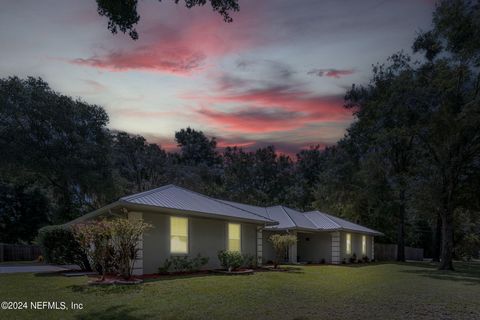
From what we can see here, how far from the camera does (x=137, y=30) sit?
969 cm

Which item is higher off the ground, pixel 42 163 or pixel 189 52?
pixel 189 52

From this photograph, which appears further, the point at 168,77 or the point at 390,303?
the point at 168,77

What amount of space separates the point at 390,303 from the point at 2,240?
113 feet

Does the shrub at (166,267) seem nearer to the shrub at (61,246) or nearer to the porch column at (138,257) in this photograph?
the porch column at (138,257)

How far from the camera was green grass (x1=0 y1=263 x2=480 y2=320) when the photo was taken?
28.8ft

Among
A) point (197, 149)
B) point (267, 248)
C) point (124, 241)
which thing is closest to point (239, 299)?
point (124, 241)

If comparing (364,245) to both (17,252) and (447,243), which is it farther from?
(17,252)

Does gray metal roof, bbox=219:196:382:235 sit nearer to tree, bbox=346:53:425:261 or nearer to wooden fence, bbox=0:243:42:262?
tree, bbox=346:53:425:261

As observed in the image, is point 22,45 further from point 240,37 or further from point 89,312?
point 89,312

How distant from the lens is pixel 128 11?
30.5 ft

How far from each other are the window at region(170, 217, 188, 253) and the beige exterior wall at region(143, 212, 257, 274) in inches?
8.3

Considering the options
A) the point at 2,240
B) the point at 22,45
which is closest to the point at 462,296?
the point at 22,45

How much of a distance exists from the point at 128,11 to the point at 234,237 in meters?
14.4

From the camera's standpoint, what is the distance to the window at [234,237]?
21.1 m
